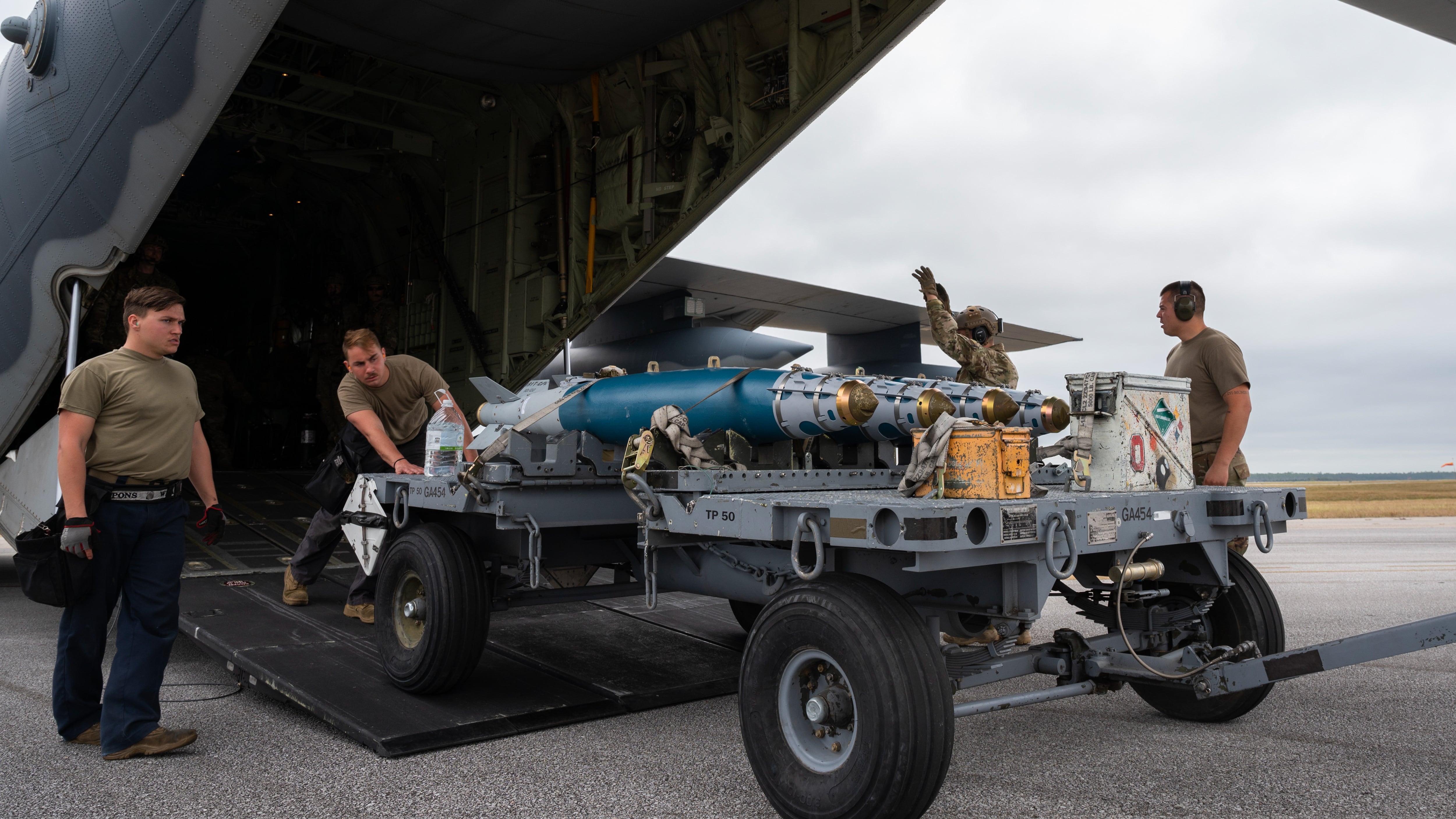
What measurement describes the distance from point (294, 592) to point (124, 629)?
7.55 ft

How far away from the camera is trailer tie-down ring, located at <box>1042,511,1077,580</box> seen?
2.62 metres

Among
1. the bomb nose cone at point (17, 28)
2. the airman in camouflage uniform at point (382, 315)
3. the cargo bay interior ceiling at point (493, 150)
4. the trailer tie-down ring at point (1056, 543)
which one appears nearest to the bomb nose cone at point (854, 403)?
the trailer tie-down ring at point (1056, 543)

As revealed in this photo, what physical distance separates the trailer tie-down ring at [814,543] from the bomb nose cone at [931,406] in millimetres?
1368

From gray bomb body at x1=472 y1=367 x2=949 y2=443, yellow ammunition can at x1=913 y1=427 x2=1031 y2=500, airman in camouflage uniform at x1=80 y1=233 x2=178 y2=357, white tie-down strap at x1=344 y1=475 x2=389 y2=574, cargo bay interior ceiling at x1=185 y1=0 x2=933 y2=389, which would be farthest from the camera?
airman in camouflage uniform at x1=80 y1=233 x2=178 y2=357

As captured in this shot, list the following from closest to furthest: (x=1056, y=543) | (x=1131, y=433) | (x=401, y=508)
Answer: (x=1056, y=543) → (x=1131, y=433) → (x=401, y=508)

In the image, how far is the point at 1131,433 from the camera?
3.45 meters

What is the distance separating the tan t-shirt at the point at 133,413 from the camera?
3.55 metres

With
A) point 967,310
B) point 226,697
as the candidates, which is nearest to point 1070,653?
point 967,310

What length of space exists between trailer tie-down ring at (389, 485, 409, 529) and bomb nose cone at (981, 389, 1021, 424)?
9.42 ft

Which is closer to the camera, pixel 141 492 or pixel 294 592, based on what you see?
pixel 141 492

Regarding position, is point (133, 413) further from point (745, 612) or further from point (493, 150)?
point (493, 150)

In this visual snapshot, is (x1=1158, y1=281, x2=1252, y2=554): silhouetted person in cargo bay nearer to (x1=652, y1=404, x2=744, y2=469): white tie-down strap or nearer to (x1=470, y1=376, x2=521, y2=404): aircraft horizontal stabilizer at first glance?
(x1=652, y1=404, x2=744, y2=469): white tie-down strap

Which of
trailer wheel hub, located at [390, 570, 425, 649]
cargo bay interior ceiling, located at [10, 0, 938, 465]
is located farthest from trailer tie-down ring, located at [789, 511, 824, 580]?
cargo bay interior ceiling, located at [10, 0, 938, 465]

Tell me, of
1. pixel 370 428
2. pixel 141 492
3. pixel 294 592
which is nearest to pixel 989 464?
pixel 141 492
